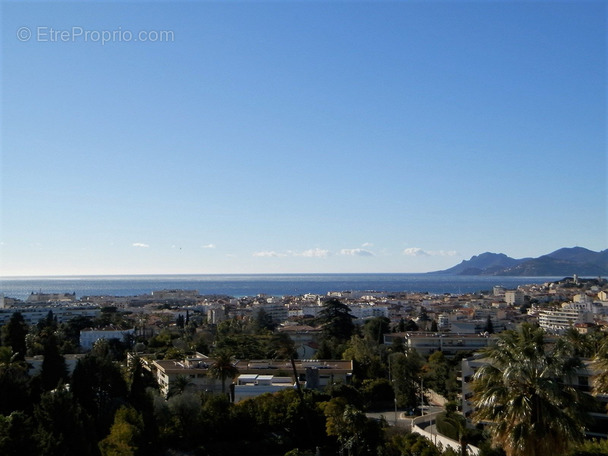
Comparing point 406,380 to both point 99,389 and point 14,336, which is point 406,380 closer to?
point 99,389

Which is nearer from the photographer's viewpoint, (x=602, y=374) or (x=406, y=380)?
(x=602, y=374)

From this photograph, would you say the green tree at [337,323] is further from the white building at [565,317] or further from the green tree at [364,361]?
the white building at [565,317]

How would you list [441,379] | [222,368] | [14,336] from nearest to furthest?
[222,368] < [441,379] < [14,336]

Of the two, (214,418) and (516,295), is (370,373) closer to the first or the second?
(214,418)

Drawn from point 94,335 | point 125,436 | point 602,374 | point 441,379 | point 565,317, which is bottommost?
point 565,317

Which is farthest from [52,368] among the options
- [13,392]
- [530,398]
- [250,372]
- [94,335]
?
[94,335]

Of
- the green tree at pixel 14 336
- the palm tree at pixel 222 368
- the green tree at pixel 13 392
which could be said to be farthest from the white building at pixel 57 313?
the green tree at pixel 13 392

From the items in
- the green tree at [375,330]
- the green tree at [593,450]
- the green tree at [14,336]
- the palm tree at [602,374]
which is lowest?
the green tree at [375,330]

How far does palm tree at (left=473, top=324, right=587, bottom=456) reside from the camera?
8.99 m

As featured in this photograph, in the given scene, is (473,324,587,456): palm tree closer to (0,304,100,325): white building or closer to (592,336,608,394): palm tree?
(592,336,608,394): palm tree

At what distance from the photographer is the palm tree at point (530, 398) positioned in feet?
29.5

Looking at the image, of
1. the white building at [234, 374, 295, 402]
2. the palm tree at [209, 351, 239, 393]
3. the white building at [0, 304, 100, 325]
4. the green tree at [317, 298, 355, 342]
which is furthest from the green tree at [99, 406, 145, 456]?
the white building at [0, 304, 100, 325]

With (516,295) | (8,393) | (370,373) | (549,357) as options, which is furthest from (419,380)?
(516,295)

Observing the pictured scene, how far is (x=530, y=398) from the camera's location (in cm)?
912
